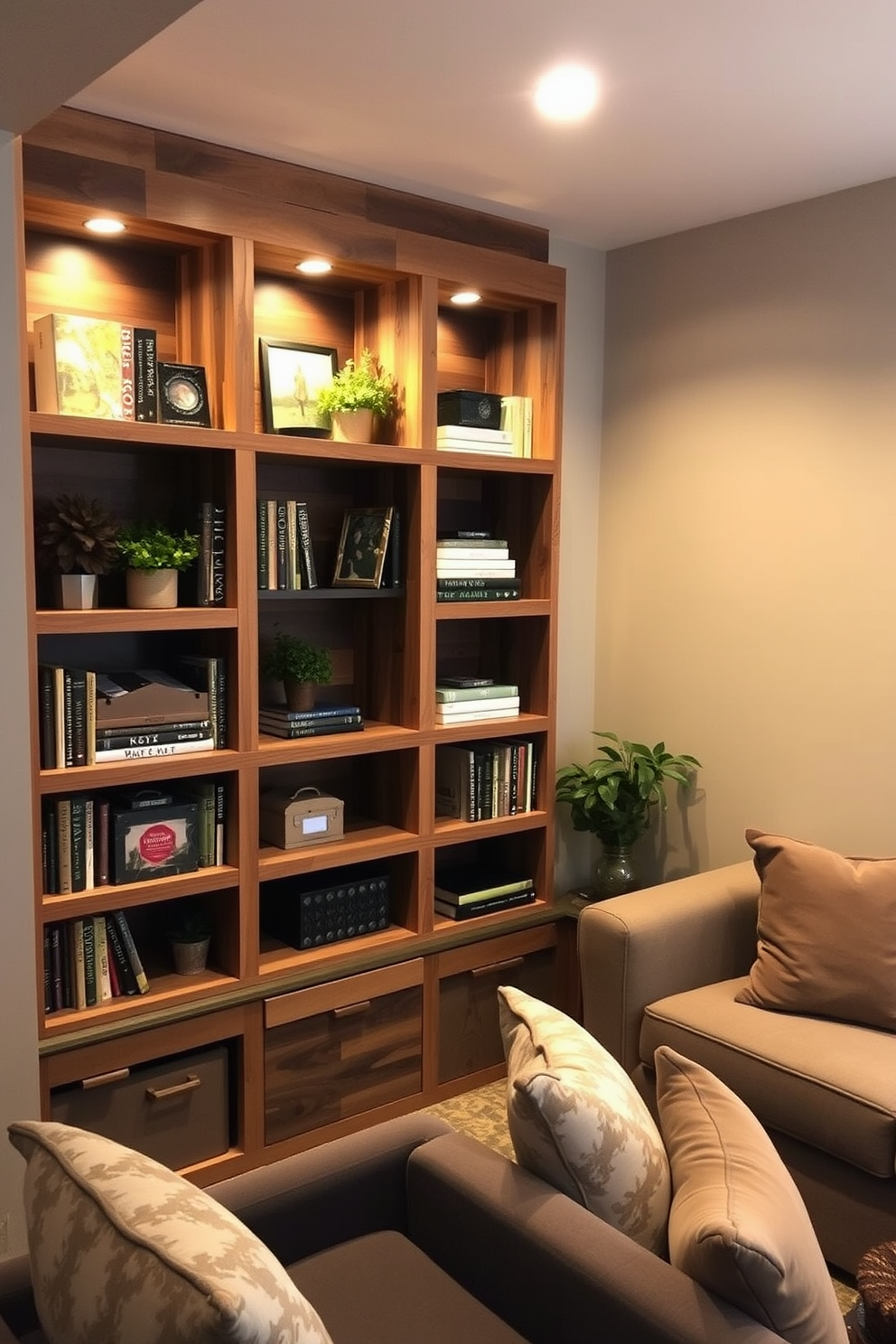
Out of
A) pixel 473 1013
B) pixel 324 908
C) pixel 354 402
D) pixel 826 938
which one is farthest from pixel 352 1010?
pixel 354 402

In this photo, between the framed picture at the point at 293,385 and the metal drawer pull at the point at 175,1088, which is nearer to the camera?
the metal drawer pull at the point at 175,1088

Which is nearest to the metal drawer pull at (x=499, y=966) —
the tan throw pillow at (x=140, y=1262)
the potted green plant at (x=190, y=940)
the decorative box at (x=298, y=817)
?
the decorative box at (x=298, y=817)

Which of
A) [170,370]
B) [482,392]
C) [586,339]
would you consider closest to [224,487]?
[170,370]

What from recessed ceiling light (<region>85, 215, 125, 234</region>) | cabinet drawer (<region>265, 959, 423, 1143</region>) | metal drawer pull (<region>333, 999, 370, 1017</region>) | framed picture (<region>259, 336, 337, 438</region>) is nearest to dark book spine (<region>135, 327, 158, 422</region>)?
recessed ceiling light (<region>85, 215, 125, 234</region>)

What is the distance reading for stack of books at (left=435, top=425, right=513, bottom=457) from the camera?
322cm

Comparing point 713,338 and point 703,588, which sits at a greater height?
point 713,338

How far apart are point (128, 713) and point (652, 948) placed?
1.42m

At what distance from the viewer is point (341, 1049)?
3.06 metres

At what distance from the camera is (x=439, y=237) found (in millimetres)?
3143

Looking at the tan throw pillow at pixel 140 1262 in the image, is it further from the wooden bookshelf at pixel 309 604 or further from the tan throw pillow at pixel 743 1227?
the wooden bookshelf at pixel 309 604

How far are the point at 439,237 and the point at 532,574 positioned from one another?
40.2 inches

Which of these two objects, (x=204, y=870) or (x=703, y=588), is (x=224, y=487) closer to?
(x=204, y=870)

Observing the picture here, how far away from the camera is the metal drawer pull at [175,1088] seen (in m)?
2.71

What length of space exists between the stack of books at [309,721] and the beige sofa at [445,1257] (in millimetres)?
1241
